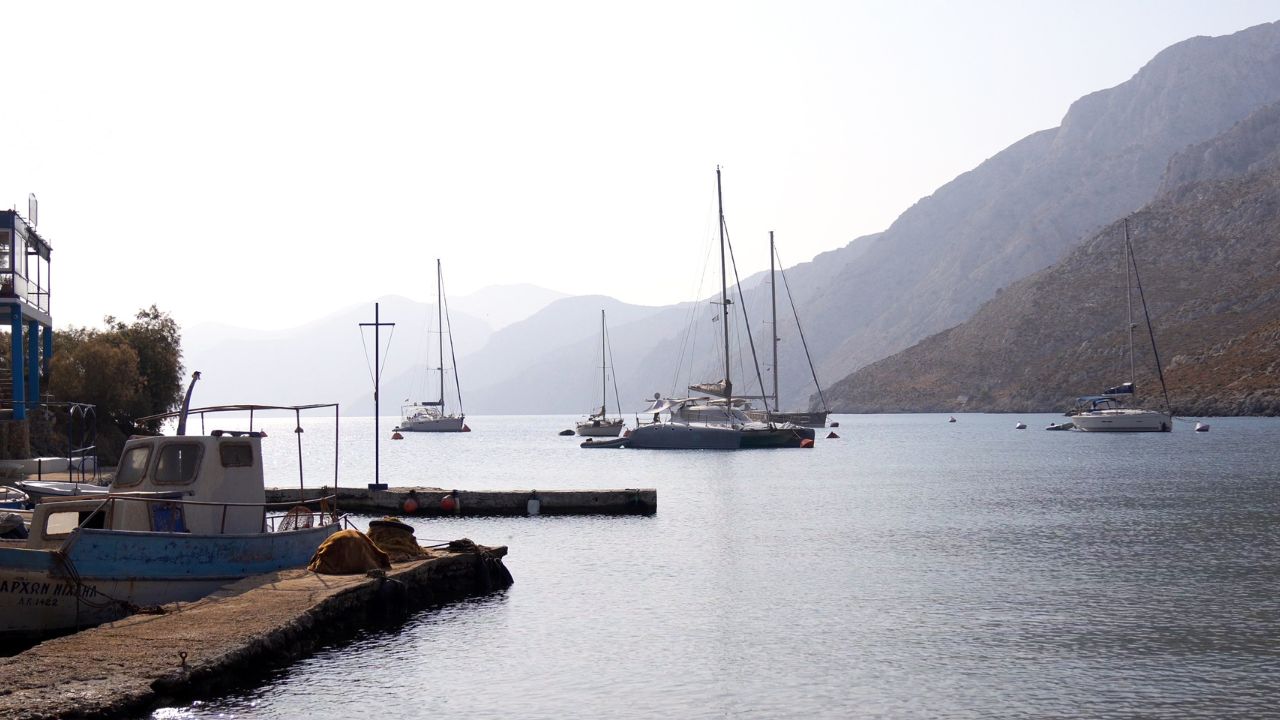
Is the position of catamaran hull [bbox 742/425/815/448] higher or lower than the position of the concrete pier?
higher

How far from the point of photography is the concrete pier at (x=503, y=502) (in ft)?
142

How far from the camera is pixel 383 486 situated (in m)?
45.2

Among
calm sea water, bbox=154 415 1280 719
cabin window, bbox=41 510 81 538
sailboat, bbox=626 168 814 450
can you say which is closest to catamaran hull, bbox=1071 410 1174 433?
sailboat, bbox=626 168 814 450

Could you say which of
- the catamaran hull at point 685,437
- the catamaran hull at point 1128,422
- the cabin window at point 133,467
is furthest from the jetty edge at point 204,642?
the catamaran hull at point 1128,422

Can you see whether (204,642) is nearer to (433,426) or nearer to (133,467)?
(133,467)

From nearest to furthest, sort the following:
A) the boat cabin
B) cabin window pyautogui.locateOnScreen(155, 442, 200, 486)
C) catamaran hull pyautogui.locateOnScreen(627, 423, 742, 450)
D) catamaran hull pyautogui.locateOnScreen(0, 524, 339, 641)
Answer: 1. catamaran hull pyautogui.locateOnScreen(0, 524, 339, 641)
2. the boat cabin
3. cabin window pyautogui.locateOnScreen(155, 442, 200, 486)
4. catamaran hull pyautogui.locateOnScreen(627, 423, 742, 450)

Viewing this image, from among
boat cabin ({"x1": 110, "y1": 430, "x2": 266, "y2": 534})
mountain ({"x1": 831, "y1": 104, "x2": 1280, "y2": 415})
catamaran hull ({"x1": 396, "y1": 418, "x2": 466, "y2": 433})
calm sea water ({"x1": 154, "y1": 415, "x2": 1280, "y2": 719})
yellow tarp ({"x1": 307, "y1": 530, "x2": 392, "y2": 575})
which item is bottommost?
calm sea water ({"x1": 154, "y1": 415, "x2": 1280, "y2": 719})

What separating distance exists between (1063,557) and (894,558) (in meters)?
4.36

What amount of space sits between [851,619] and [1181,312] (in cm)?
15411

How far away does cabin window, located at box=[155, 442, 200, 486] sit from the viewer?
906 inches

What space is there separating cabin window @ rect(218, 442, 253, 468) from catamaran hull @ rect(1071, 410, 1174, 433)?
104 m

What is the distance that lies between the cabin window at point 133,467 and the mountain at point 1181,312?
133841mm

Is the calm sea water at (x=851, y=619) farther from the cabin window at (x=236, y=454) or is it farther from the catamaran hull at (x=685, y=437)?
the catamaran hull at (x=685, y=437)

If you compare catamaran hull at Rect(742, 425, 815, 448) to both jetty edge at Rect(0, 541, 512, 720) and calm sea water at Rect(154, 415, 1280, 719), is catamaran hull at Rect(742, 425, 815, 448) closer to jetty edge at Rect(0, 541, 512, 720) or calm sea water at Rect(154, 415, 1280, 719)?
calm sea water at Rect(154, 415, 1280, 719)
